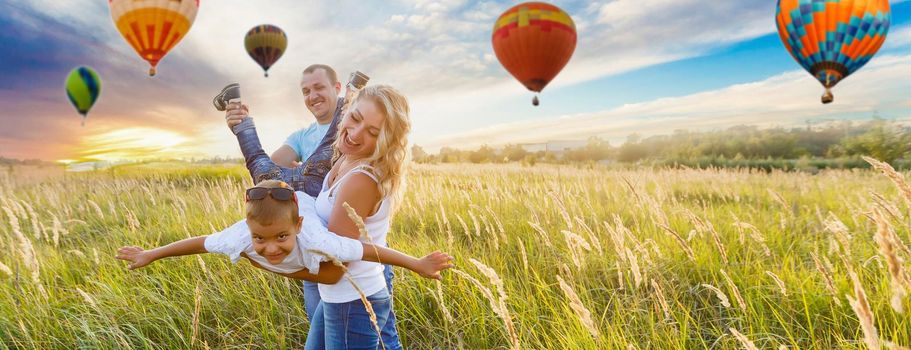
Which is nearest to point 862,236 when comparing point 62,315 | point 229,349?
point 229,349

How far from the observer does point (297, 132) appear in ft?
12.6

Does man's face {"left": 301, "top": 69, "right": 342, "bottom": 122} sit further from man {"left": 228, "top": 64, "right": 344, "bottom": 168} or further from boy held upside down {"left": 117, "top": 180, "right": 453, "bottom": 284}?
boy held upside down {"left": 117, "top": 180, "right": 453, "bottom": 284}

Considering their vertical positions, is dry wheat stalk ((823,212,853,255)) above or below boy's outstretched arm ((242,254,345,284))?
below

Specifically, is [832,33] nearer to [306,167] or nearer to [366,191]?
[306,167]

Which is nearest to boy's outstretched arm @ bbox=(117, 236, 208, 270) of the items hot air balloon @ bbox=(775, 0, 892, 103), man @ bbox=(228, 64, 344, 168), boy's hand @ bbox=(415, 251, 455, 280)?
boy's hand @ bbox=(415, 251, 455, 280)

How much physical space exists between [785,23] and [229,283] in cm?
1703

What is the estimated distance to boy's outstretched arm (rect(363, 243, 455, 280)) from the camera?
1.90 metres

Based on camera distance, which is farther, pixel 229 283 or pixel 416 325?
pixel 229 283

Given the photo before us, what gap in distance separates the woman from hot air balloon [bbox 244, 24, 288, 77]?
14318mm

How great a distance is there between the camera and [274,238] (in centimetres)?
181

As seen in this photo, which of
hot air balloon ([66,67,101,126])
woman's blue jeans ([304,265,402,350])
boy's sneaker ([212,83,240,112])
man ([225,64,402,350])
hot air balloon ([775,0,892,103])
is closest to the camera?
woman's blue jeans ([304,265,402,350])

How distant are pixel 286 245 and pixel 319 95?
6.27 feet

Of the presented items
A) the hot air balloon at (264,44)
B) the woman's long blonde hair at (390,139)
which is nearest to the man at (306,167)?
the woman's long blonde hair at (390,139)

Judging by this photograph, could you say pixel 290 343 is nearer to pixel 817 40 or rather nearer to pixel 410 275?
pixel 410 275
